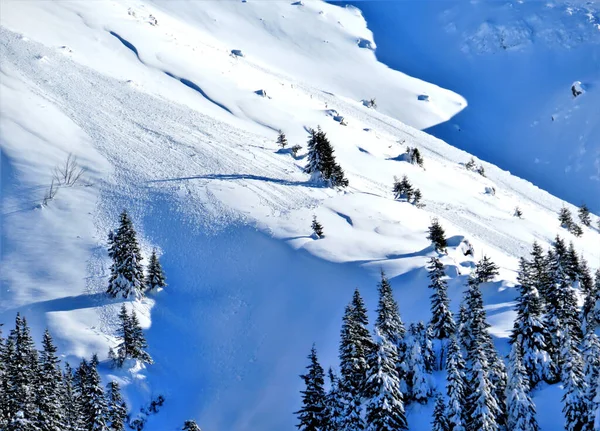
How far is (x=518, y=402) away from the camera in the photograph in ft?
115

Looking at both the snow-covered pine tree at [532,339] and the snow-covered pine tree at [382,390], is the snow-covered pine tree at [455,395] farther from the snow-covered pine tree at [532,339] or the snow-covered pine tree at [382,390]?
the snow-covered pine tree at [532,339]

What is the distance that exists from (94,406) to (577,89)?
95755 mm

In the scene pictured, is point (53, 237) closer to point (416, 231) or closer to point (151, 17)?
point (416, 231)

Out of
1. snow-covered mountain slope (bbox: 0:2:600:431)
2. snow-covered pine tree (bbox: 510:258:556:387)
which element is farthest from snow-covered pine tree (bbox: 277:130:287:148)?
snow-covered pine tree (bbox: 510:258:556:387)

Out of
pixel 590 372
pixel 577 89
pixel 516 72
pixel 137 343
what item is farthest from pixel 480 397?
pixel 516 72

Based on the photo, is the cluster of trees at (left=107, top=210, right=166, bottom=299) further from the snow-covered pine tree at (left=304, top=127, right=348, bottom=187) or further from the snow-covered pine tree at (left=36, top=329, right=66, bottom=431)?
the snow-covered pine tree at (left=304, top=127, right=348, bottom=187)

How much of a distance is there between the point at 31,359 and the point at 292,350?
19.1 meters

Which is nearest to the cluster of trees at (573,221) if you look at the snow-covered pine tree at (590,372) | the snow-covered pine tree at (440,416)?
the snow-covered pine tree at (590,372)

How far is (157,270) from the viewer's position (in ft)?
174

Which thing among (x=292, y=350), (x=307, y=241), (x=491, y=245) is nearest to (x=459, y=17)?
(x=491, y=245)

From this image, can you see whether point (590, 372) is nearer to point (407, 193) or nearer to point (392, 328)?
point (392, 328)

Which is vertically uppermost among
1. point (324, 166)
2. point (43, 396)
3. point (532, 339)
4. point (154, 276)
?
point (324, 166)

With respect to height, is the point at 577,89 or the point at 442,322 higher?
the point at 577,89

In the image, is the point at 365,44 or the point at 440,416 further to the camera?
the point at 365,44
